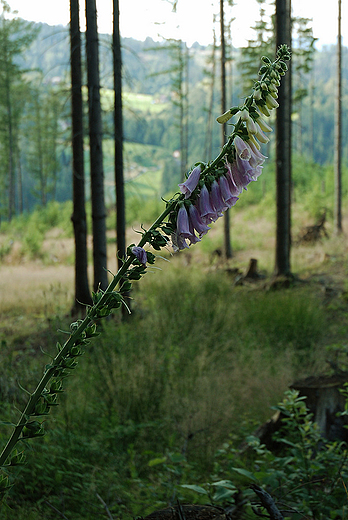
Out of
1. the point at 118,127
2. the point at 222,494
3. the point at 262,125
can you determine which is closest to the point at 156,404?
the point at 222,494

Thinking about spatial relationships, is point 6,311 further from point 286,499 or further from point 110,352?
point 286,499

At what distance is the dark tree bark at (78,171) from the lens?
749cm

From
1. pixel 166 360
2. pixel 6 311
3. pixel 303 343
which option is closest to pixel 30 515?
pixel 166 360

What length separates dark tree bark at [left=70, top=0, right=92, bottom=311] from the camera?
24.6 feet

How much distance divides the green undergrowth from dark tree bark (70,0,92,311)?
1.80 metres

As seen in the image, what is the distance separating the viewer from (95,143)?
23.1 ft

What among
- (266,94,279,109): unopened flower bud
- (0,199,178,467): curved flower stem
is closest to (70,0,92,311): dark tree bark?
(0,199,178,467): curved flower stem

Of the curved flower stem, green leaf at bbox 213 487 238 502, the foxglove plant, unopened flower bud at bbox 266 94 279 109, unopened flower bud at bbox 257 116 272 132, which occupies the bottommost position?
green leaf at bbox 213 487 238 502

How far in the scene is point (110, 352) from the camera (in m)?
4.45

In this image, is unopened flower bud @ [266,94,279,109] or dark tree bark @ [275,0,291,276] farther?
dark tree bark @ [275,0,291,276]

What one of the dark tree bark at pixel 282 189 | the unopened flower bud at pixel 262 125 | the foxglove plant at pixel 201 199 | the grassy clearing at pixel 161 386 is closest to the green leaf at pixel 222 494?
the grassy clearing at pixel 161 386

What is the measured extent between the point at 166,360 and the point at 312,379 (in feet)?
5.63

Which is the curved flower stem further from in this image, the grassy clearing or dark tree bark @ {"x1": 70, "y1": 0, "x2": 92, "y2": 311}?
dark tree bark @ {"x1": 70, "y1": 0, "x2": 92, "y2": 311}

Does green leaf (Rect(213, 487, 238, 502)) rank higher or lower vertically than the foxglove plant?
lower
